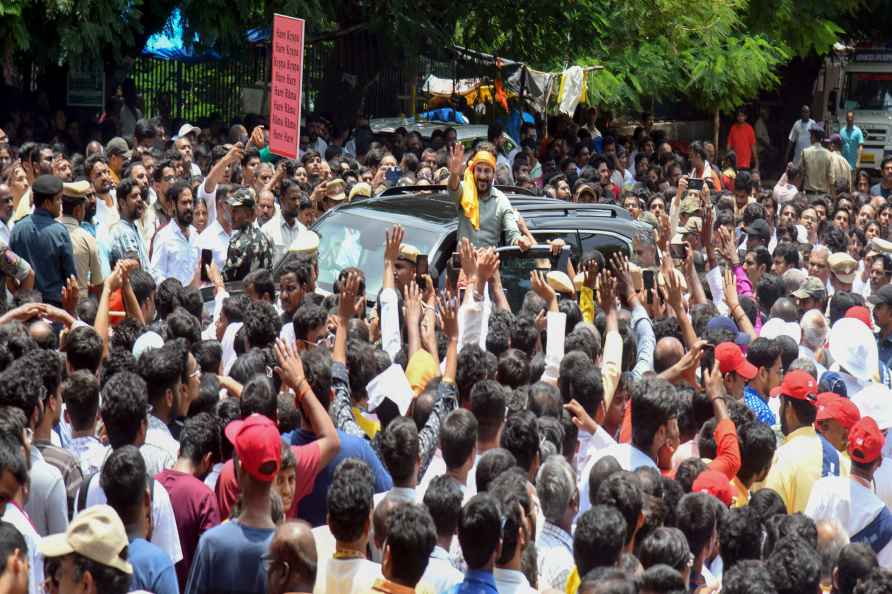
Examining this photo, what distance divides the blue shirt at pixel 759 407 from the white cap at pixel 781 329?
4.45 feet

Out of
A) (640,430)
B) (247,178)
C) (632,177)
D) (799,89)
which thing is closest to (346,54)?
(632,177)

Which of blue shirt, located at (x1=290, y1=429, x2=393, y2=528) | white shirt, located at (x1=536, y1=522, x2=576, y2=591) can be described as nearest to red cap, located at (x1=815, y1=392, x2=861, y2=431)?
white shirt, located at (x1=536, y1=522, x2=576, y2=591)

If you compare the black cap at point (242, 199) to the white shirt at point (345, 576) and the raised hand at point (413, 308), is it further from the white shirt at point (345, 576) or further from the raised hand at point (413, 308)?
the white shirt at point (345, 576)

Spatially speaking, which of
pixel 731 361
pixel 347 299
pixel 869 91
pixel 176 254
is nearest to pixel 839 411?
pixel 731 361

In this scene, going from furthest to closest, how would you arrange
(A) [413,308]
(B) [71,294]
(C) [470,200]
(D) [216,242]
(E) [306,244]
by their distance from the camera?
1. (D) [216,242]
2. (E) [306,244]
3. (C) [470,200]
4. (B) [71,294]
5. (A) [413,308]

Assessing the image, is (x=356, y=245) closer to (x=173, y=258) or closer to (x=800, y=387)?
(x=173, y=258)

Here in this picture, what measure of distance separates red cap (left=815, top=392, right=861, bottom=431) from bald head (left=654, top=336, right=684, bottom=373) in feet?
3.91

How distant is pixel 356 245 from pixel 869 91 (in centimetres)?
2123

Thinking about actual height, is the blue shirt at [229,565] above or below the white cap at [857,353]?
below

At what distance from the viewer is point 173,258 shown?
34.2 ft

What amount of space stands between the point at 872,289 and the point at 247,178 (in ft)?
19.6

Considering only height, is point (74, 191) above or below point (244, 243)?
above

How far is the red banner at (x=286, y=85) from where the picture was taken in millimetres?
12453

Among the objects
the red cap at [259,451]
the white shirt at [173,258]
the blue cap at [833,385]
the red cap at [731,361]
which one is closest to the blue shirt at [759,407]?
the red cap at [731,361]
